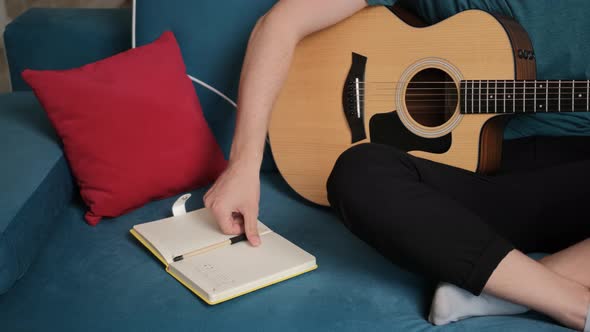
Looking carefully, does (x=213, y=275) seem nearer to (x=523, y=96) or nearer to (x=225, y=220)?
(x=225, y=220)

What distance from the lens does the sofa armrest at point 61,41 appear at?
1741 mm

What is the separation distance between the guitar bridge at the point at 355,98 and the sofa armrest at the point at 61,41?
71 cm

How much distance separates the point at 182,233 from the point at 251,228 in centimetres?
16

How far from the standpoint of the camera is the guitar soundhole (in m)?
1.33

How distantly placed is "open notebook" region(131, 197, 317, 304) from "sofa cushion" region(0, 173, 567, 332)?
2 cm

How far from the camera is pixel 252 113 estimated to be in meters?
1.27

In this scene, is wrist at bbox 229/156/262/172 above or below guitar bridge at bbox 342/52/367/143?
below

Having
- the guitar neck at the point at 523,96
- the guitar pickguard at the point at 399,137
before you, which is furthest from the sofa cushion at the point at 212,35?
the guitar neck at the point at 523,96

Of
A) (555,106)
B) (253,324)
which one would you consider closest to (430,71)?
(555,106)

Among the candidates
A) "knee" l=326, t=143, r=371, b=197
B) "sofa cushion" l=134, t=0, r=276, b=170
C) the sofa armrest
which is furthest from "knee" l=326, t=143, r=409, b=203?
the sofa armrest

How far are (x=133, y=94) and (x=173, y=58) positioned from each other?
0.17 metres

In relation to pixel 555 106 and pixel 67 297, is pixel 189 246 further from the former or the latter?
pixel 555 106

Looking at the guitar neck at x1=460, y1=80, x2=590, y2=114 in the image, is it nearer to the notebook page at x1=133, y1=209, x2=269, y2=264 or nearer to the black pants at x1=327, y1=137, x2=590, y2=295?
the black pants at x1=327, y1=137, x2=590, y2=295

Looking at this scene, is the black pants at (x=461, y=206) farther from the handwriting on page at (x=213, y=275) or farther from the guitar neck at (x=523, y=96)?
the handwriting on page at (x=213, y=275)
